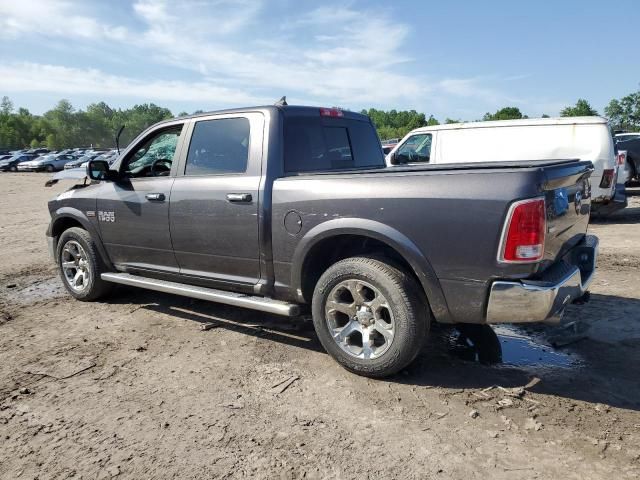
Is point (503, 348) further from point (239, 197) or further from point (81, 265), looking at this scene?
point (81, 265)

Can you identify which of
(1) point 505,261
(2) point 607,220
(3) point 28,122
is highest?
(3) point 28,122

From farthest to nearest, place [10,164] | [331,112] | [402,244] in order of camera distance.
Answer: [10,164], [331,112], [402,244]

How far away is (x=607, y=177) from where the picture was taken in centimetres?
907

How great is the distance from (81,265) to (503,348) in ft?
14.5

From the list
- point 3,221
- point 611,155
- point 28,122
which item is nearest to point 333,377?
point 611,155

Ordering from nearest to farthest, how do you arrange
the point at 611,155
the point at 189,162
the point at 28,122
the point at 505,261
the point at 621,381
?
the point at 505,261
the point at 621,381
the point at 189,162
the point at 611,155
the point at 28,122

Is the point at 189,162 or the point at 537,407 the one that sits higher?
the point at 189,162

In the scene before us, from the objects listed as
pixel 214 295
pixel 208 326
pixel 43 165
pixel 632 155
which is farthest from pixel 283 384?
pixel 43 165

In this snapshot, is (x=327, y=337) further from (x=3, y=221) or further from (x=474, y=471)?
(x=3, y=221)

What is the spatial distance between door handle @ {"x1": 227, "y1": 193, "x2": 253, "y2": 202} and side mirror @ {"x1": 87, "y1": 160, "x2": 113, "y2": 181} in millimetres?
1632

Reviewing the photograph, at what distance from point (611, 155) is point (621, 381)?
23.0 feet

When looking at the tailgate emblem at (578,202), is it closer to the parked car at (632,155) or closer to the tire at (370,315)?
the tire at (370,315)

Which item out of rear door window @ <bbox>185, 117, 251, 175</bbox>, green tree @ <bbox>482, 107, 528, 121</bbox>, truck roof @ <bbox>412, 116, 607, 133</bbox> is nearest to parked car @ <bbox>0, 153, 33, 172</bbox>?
truck roof @ <bbox>412, 116, 607, 133</bbox>

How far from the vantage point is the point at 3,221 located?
1250cm
